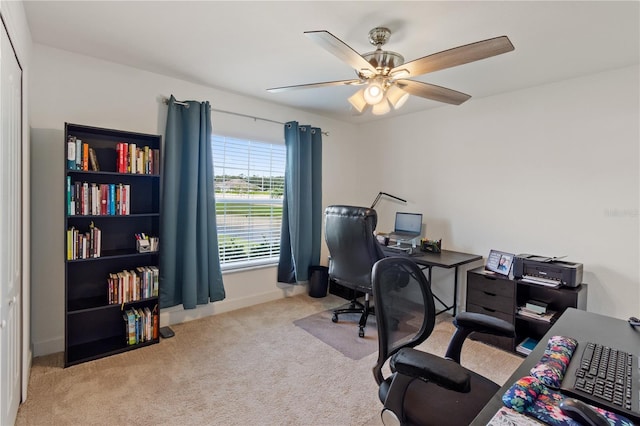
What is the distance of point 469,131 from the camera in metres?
3.46

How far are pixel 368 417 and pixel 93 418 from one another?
60.9 inches

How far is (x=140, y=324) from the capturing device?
263 cm

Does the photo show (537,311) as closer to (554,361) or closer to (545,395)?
(554,361)

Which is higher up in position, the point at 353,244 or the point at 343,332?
the point at 353,244

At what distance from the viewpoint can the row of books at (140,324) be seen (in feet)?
8.47

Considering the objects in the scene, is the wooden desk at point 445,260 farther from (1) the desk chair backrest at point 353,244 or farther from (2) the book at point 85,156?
(2) the book at point 85,156

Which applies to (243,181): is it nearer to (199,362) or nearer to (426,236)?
(199,362)

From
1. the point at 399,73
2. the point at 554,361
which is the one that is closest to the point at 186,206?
the point at 399,73

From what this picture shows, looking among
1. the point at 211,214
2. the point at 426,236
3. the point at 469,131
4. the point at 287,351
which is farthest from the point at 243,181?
the point at 469,131

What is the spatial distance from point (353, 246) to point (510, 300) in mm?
1387

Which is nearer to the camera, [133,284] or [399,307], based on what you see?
[399,307]

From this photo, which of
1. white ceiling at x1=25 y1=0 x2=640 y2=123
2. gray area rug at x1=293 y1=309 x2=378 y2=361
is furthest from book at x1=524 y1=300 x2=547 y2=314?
white ceiling at x1=25 y1=0 x2=640 y2=123

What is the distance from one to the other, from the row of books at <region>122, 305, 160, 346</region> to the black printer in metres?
3.06

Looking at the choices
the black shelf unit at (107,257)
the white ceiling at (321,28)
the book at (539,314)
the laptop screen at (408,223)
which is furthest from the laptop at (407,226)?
the black shelf unit at (107,257)
